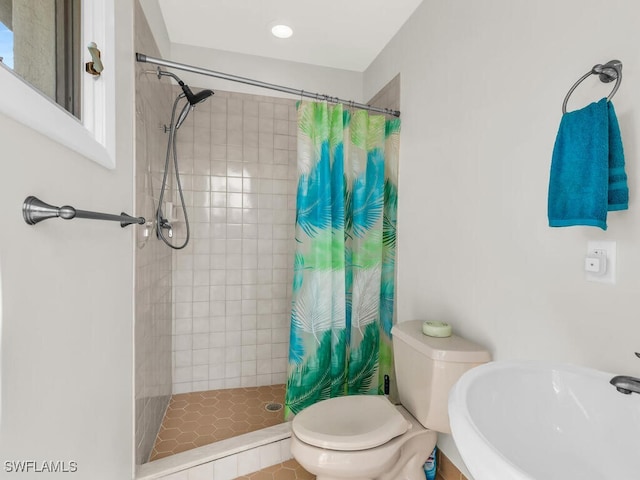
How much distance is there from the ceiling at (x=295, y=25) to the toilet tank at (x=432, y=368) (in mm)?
1811

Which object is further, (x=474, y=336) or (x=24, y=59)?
(x=474, y=336)

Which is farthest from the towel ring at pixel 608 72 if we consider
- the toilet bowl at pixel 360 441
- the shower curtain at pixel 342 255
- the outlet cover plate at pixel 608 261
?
the toilet bowl at pixel 360 441

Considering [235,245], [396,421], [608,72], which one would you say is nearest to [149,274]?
[235,245]

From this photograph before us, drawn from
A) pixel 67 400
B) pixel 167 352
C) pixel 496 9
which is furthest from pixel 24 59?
pixel 167 352

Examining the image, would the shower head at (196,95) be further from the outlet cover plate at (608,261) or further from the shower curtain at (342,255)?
the outlet cover plate at (608,261)

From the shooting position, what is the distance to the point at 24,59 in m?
0.77

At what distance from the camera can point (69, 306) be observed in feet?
3.02

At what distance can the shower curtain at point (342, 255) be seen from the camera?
6.33 ft

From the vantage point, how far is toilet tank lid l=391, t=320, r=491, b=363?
1316 millimetres

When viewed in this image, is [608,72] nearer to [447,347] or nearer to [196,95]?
[447,347]

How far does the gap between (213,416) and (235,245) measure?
1.13m

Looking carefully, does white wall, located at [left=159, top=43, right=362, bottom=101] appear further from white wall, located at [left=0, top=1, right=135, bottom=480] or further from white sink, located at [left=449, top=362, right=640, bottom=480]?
white sink, located at [left=449, top=362, right=640, bottom=480]

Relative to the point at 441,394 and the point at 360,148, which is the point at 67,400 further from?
the point at 360,148

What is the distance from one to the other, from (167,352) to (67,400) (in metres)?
1.46
